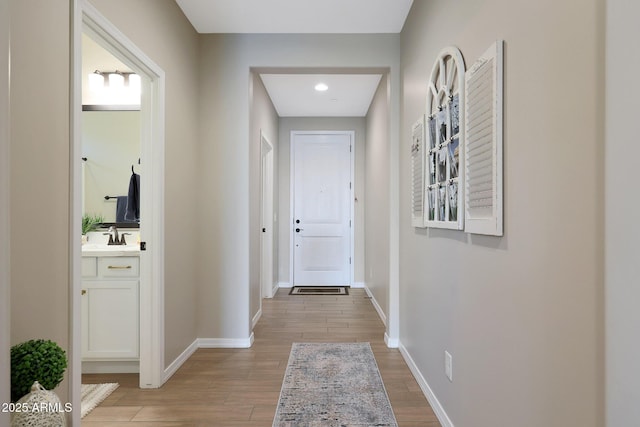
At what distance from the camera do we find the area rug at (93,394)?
7.36ft

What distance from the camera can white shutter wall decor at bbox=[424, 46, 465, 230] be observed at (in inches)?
70.5

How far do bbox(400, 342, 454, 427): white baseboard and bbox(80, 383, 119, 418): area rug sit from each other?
192 cm

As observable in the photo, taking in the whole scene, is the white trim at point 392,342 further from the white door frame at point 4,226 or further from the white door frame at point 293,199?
the white door frame at point 4,226

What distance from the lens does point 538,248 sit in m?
1.17

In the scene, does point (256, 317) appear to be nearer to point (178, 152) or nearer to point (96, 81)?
point (178, 152)

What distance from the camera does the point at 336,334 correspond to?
366cm

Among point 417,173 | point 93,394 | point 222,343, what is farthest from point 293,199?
point 93,394

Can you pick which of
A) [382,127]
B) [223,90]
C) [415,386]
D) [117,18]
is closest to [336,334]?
[415,386]

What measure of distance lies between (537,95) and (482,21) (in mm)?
601

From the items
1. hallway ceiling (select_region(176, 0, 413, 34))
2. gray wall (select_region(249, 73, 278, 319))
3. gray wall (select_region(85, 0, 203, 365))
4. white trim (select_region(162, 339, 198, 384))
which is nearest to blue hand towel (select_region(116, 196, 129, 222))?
gray wall (select_region(85, 0, 203, 365))

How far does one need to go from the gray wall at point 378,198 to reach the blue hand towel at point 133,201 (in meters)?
2.08

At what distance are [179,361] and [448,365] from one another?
192 cm

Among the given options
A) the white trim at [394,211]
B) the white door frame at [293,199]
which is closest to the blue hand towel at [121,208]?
the white trim at [394,211]
